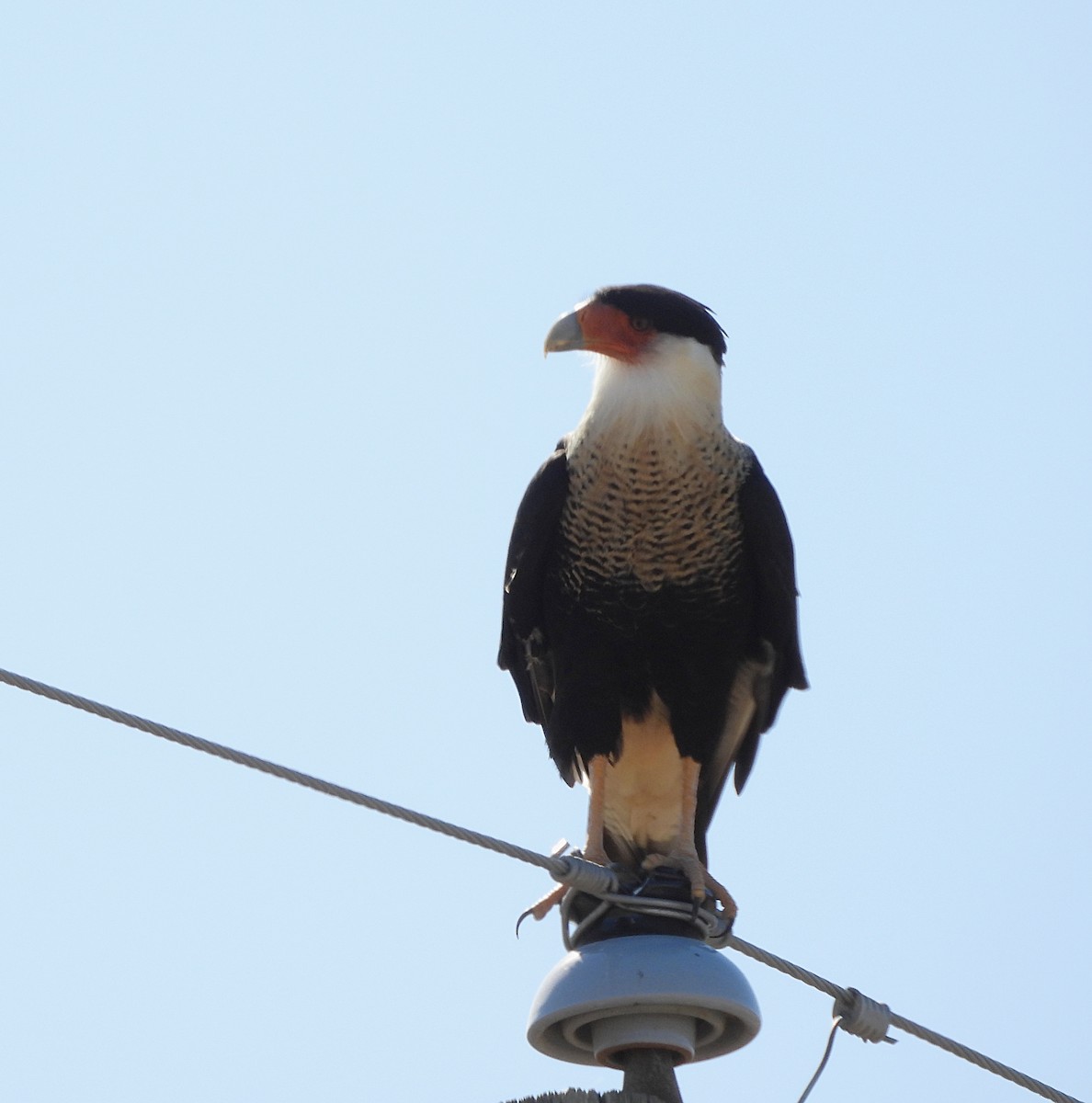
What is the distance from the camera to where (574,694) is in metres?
6.19

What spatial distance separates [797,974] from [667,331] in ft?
8.16

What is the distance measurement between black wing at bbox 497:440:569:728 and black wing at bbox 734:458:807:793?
0.61 metres

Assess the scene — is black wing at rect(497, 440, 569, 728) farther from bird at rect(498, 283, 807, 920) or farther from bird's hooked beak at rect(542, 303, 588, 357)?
bird's hooked beak at rect(542, 303, 588, 357)

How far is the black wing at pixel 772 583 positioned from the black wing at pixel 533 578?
61 centimetres

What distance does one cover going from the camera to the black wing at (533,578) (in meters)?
6.27

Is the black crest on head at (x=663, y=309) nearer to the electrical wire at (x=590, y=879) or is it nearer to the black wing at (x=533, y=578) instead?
the black wing at (x=533, y=578)

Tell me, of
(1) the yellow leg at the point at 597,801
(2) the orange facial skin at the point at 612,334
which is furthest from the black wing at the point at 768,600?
(2) the orange facial skin at the point at 612,334

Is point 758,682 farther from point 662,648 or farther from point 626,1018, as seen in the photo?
point 626,1018

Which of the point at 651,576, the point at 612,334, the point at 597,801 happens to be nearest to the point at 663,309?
the point at 612,334

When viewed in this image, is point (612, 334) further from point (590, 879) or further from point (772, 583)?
point (590, 879)

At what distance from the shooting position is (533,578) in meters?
6.30

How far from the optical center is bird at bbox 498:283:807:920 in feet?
20.2

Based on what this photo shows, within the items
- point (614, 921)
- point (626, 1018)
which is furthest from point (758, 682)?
point (626, 1018)

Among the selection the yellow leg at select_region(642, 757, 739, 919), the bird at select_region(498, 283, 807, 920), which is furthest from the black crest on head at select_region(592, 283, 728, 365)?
the yellow leg at select_region(642, 757, 739, 919)
